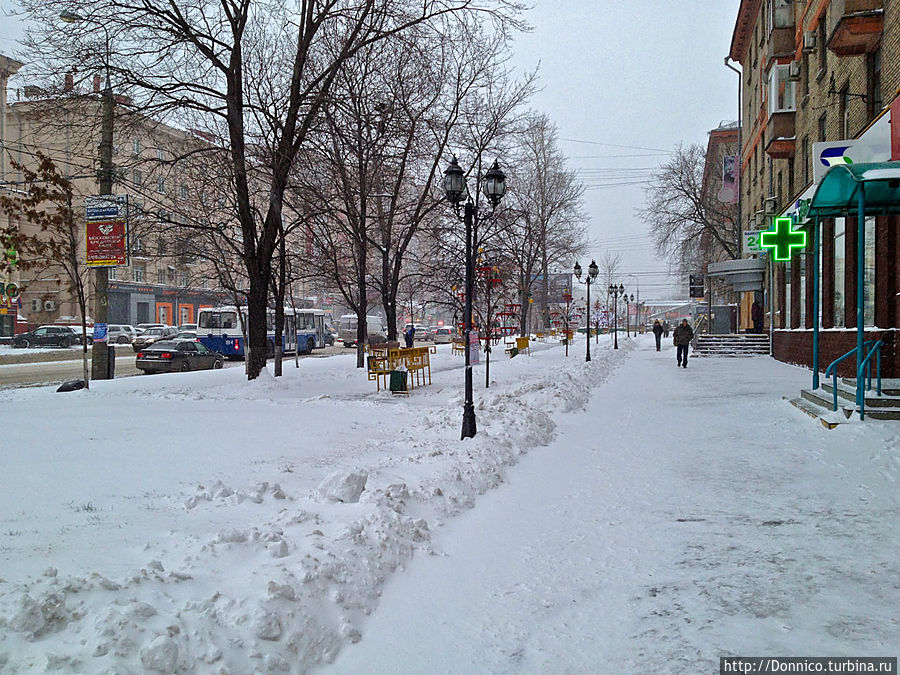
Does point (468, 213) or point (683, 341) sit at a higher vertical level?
point (468, 213)

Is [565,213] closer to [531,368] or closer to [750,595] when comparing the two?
[531,368]

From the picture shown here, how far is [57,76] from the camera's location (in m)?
14.0

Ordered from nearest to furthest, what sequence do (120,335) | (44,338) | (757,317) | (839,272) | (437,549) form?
(437,549), (839,272), (757,317), (44,338), (120,335)

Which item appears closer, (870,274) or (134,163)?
(134,163)

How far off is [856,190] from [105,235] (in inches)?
627

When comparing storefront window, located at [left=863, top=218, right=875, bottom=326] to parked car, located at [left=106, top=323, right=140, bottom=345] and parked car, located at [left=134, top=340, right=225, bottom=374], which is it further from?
parked car, located at [left=106, top=323, right=140, bottom=345]

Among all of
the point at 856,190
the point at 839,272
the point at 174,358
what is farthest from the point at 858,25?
the point at 174,358

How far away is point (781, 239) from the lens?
22.8 m

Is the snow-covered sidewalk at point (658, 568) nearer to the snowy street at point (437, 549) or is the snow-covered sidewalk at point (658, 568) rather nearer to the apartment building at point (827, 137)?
the snowy street at point (437, 549)

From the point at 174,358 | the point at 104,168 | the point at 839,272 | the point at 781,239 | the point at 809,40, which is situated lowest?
the point at 174,358

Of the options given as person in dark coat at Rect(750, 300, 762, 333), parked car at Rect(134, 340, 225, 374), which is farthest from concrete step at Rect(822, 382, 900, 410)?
person in dark coat at Rect(750, 300, 762, 333)

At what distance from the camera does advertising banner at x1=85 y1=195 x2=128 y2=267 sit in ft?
49.5

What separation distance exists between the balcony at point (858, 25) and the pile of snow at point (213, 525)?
42.1ft

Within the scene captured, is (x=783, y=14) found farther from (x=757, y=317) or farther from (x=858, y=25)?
(x=757, y=317)
